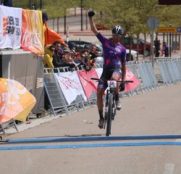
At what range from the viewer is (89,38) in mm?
69688

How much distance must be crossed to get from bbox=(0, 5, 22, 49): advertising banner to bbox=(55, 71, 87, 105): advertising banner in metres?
2.34

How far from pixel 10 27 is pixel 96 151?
4.70 m

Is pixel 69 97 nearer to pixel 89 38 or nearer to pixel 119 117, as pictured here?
pixel 119 117

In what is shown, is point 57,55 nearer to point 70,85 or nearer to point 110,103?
point 70,85

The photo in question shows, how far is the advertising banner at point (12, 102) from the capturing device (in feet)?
39.0

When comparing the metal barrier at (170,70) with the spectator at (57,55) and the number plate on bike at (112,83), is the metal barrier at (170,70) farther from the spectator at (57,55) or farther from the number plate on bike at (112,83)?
the number plate on bike at (112,83)

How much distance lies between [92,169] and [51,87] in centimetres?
759

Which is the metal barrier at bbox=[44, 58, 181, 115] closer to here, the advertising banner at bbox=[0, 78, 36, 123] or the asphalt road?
the asphalt road

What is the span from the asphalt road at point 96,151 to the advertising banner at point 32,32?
6.01 ft

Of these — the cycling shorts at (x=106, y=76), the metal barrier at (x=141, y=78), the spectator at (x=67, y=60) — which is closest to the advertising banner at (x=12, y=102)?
the cycling shorts at (x=106, y=76)

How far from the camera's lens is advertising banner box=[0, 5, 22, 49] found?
1329cm

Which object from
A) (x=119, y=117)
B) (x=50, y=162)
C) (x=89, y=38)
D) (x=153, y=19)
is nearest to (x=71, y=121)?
(x=119, y=117)

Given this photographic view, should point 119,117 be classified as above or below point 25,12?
below

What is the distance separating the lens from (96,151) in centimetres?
996
